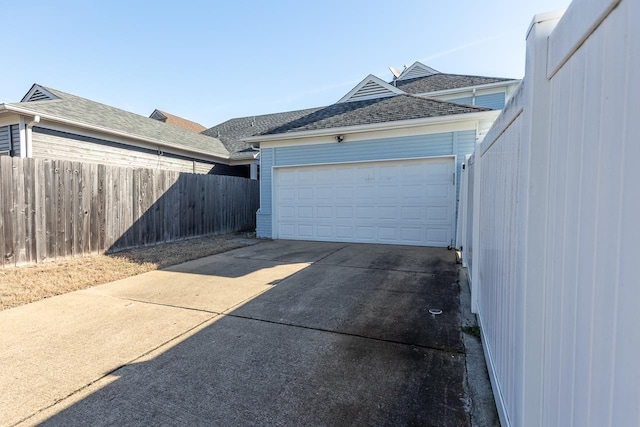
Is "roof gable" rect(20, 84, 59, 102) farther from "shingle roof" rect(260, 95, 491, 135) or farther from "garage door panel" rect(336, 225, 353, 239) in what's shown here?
"garage door panel" rect(336, 225, 353, 239)

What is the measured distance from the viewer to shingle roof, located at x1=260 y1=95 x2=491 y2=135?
8.38 metres

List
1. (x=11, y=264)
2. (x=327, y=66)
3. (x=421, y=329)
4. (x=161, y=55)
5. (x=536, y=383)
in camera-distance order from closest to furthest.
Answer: (x=536, y=383)
(x=421, y=329)
(x=11, y=264)
(x=327, y=66)
(x=161, y=55)

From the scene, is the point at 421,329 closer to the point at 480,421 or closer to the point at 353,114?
the point at 480,421

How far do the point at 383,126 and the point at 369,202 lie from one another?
210 cm

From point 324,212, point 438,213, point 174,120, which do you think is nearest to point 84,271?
point 324,212

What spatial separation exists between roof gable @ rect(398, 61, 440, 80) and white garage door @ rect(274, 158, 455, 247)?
29.0 ft

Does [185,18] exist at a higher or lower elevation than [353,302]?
higher

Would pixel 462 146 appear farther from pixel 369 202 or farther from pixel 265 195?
pixel 265 195

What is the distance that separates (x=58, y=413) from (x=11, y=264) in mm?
5596

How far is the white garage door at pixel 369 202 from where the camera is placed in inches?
327

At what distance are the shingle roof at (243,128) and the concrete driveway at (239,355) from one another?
11.8m

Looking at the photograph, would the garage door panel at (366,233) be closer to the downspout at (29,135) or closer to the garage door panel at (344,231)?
the garage door panel at (344,231)

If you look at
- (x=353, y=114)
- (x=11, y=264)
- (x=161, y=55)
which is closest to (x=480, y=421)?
(x=11, y=264)

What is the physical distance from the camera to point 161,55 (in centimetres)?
1288
